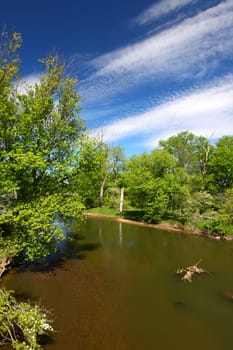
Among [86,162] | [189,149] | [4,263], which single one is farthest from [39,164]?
[189,149]

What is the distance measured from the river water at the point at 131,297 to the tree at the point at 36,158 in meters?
2.36

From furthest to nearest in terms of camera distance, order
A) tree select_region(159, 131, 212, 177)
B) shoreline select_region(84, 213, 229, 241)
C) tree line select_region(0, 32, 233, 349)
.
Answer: tree select_region(159, 131, 212, 177) → shoreline select_region(84, 213, 229, 241) → tree line select_region(0, 32, 233, 349)

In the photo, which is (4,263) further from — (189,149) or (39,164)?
(189,149)

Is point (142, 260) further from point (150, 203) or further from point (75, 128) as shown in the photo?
point (150, 203)

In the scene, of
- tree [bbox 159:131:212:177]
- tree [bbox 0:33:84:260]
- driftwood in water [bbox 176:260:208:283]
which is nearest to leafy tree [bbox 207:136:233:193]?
tree [bbox 159:131:212:177]

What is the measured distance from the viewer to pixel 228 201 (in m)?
29.1

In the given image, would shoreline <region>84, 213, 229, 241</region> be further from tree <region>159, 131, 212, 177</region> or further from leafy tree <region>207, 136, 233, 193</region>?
tree <region>159, 131, 212, 177</region>

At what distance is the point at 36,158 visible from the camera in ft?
42.9

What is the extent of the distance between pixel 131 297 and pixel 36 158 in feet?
29.4

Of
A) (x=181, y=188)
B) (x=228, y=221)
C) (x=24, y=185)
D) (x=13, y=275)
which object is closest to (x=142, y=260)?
(x=13, y=275)

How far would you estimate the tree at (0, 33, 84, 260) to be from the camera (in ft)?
42.9

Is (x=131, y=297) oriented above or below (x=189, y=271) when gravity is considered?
below

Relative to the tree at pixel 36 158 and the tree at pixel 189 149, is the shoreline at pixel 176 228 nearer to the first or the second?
the tree at pixel 36 158

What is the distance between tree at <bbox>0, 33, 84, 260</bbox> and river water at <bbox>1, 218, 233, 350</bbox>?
7.73 ft
